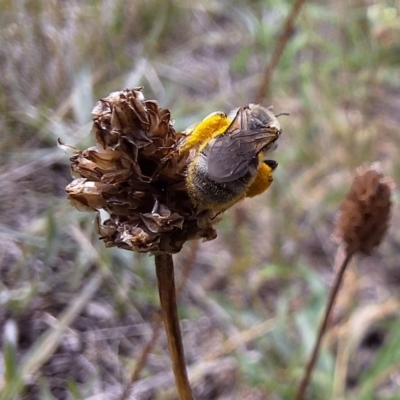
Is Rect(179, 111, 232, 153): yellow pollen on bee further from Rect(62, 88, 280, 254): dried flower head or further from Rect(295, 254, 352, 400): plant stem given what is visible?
Rect(295, 254, 352, 400): plant stem

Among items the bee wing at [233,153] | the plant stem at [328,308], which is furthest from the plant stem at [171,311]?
the plant stem at [328,308]

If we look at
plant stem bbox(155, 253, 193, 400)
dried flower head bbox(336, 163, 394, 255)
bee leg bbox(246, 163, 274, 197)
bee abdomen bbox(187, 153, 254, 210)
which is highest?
dried flower head bbox(336, 163, 394, 255)

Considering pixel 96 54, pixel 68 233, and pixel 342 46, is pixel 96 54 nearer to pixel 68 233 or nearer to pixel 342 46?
pixel 68 233

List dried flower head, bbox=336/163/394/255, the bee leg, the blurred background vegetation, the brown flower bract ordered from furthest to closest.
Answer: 1. the blurred background vegetation
2. dried flower head, bbox=336/163/394/255
3. the bee leg
4. the brown flower bract

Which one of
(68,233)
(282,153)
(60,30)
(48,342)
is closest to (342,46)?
(282,153)

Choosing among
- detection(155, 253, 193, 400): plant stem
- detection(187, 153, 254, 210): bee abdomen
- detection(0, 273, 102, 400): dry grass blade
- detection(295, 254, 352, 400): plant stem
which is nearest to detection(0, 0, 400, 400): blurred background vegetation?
detection(0, 273, 102, 400): dry grass blade
